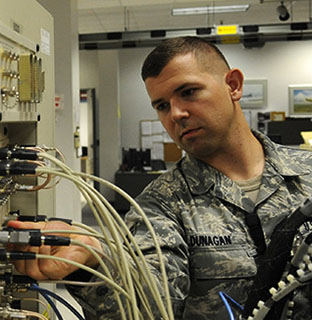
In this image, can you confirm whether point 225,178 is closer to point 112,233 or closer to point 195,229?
point 195,229

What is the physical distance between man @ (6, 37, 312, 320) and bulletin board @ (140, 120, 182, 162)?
18.7 ft

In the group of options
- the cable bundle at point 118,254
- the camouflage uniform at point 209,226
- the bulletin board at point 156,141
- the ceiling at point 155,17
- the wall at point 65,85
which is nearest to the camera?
the cable bundle at point 118,254

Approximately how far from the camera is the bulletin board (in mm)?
6918

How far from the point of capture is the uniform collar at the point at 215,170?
1.15 m

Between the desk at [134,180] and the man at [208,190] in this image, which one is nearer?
the man at [208,190]

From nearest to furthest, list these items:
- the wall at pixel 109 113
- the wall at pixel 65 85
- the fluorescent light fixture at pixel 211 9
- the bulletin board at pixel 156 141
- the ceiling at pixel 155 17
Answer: the wall at pixel 65 85 < the ceiling at pixel 155 17 < the fluorescent light fixture at pixel 211 9 < the wall at pixel 109 113 < the bulletin board at pixel 156 141

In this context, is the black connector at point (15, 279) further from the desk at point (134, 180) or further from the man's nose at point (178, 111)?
the desk at point (134, 180)

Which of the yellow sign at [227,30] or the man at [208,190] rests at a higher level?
the yellow sign at [227,30]

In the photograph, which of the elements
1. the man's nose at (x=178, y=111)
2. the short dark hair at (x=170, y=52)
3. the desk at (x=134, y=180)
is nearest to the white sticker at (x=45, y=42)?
the short dark hair at (x=170, y=52)

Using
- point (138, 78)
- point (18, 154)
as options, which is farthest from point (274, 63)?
point (18, 154)

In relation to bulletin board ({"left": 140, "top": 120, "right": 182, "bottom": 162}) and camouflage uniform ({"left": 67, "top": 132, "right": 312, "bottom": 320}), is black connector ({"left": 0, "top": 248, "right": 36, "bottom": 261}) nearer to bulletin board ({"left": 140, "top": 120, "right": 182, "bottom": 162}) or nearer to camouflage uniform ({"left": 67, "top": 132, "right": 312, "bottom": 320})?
camouflage uniform ({"left": 67, "top": 132, "right": 312, "bottom": 320})

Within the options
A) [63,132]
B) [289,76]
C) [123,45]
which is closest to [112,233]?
[63,132]

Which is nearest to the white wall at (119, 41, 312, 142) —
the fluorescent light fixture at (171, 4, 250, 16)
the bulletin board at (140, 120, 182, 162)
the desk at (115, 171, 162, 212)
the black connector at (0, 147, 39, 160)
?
the bulletin board at (140, 120, 182, 162)

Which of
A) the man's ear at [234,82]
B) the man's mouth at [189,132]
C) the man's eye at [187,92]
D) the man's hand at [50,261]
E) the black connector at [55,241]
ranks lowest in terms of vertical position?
the man's hand at [50,261]
